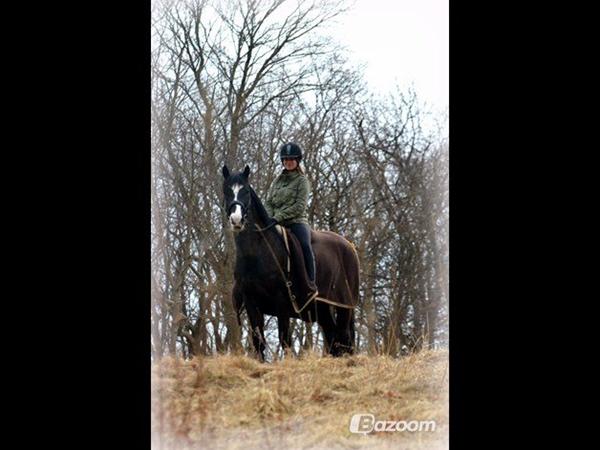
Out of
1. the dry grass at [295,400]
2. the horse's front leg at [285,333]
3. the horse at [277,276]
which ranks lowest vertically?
the dry grass at [295,400]

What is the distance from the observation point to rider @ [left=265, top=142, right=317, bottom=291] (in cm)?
1223

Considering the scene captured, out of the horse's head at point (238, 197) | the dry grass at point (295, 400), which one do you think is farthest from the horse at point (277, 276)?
the dry grass at point (295, 400)

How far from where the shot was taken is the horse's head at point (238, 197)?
1223 cm

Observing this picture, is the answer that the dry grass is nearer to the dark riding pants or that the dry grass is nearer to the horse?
the horse

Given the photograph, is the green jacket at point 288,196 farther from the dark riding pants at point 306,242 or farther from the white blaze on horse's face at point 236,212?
the white blaze on horse's face at point 236,212

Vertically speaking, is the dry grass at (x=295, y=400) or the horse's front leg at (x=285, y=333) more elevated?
the horse's front leg at (x=285, y=333)

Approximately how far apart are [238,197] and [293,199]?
1.39ft

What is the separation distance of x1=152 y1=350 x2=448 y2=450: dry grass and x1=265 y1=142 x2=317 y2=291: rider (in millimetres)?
859

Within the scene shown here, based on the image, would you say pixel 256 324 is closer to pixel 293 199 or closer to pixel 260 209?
pixel 260 209

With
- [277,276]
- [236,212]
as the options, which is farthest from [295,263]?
[236,212]

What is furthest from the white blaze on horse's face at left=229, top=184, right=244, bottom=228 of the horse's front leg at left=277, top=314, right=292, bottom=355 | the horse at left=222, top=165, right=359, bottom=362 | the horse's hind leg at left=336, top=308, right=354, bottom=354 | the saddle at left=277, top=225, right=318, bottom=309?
the horse's hind leg at left=336, top=308, right=354, bottom=354

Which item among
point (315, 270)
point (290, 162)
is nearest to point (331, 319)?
point (315, 270)

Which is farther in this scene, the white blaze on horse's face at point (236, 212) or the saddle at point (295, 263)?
the saddle at point (295, 263)

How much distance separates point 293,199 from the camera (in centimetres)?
1229
